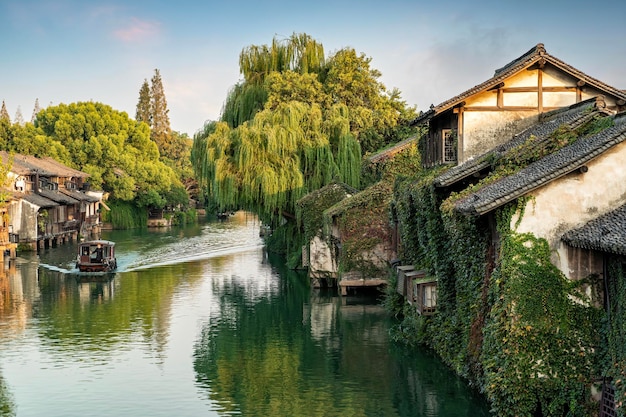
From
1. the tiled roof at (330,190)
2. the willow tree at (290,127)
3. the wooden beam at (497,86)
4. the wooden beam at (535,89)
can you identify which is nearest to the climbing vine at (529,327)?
the wooden beam at (497,86)

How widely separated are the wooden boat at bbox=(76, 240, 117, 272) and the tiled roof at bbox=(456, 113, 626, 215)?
32969 millimetres

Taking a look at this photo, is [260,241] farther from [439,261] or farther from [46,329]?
[439,261]

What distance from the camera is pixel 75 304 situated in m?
37.2

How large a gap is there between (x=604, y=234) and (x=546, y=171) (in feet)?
6.29

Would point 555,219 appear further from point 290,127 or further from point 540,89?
point 290,127

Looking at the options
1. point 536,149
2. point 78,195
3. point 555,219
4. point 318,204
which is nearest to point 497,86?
point 536,149

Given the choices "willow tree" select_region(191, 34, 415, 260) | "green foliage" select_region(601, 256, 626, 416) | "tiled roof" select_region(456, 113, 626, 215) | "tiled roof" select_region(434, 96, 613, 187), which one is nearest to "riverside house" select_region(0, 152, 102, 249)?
"willow tree" select_region(191, 34, 415, 260)

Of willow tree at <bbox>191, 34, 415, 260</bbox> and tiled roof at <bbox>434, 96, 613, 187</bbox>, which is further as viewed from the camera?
willow tree at <bbox>191, 34, 415, 260</bbox>

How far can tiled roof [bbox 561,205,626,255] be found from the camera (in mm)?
14781

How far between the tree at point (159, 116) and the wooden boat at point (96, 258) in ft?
261

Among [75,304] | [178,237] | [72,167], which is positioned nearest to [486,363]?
[75,304]

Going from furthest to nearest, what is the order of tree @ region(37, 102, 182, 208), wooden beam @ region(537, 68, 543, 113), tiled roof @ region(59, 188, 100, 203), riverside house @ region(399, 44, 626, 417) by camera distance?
1. tree @ region(37, 102, 182, 208)
2. tiled roof @ region(59, 188, 100, 203)
3. wooden beam @ region(537, 68, 543, 113)
4. riverside house @ region(399, 44, 626, 417)

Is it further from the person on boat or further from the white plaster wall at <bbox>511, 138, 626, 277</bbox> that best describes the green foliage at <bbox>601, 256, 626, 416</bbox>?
the person on boat

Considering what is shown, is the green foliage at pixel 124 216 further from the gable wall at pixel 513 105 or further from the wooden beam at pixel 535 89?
the wooden beam at pixel 535 89
